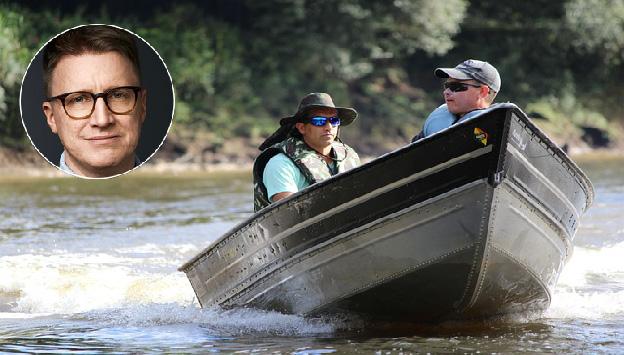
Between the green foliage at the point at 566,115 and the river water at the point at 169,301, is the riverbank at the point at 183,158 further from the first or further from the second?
the river water at the point at 169,301

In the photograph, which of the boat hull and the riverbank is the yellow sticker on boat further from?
the riverbank

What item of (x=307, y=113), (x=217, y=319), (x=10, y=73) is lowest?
(x=217, y=319)

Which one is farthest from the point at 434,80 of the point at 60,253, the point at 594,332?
the point at 594,332

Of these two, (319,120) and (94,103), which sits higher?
(319,120)

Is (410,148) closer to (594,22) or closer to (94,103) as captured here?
(94,103)

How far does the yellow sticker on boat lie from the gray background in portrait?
1928mm

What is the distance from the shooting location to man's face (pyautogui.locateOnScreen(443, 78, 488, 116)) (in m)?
8.41

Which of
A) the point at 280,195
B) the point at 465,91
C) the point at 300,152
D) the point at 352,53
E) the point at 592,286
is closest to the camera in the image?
the point at 465,91

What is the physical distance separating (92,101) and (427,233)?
7.49 ft

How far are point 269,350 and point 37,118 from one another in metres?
2.08

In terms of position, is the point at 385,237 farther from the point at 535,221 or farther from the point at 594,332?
the point at 594,332

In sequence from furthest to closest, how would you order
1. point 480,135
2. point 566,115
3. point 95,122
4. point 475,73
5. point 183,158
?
point 566,115
point 183,158
point 475,73
point 480,135
point 95,122

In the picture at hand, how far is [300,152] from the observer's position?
343 inches

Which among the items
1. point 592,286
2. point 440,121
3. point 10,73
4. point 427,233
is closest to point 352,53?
point 10,73
